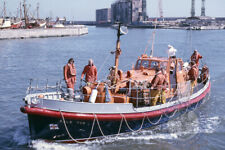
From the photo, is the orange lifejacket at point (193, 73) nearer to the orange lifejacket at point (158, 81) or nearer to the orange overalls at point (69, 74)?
the orange lifejacket at point (158, 81)

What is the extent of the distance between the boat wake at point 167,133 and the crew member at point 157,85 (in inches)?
62.5

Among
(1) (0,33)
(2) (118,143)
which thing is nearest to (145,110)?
(2) (118,143)

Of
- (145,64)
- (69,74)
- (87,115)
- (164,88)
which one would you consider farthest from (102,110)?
(145,64)

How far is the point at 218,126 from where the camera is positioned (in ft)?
47.6

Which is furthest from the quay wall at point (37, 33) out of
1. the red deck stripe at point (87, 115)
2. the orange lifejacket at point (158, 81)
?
the orange lifejacket at point (158, 81)

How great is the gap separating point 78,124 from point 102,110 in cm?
101

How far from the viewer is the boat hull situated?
10.5 m

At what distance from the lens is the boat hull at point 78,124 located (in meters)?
10.5

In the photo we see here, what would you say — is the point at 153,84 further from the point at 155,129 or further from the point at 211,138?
the point at 211,138

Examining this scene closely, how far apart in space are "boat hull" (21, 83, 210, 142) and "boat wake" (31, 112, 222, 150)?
0.30 m

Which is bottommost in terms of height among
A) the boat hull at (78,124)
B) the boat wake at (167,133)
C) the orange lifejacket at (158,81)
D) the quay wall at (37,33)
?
the boat wake at (167,133)

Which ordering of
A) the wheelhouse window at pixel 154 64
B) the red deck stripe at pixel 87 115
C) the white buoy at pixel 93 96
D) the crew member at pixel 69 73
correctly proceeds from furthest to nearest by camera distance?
the wheelhouse window at pixel 154 64 → the crew member at pixel 69 73 → the white buoy at pixel 93 96 → the red deck stripe at pixel 87 115

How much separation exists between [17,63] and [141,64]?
22.2 meters

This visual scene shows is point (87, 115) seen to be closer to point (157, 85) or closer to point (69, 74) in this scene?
point (69, 74)
